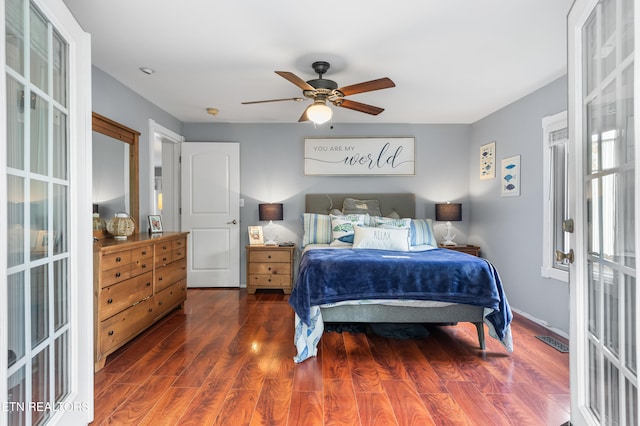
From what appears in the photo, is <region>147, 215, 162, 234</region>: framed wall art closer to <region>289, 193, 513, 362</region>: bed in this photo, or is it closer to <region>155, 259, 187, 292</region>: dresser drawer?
<region>155, 259, 187, 292</region>: dresser drawer

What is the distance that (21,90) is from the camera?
1.26 metres

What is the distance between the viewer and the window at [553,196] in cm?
326

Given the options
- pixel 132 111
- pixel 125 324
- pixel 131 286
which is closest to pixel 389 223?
pixel 131 286

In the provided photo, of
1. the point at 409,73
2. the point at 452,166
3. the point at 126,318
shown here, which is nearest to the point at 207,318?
the point at 126,318

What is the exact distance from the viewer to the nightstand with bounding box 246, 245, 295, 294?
448 centimetres

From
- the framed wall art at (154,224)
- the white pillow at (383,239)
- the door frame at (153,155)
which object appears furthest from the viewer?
the door frame at (153,155)

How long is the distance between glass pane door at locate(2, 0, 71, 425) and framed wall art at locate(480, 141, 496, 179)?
432 cm

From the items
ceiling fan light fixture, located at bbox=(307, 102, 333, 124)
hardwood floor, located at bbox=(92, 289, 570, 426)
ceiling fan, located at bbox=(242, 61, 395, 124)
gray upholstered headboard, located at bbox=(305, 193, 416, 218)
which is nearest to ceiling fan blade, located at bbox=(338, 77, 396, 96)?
ceiling fan, located at bbox=(242, 61, 395, 124)

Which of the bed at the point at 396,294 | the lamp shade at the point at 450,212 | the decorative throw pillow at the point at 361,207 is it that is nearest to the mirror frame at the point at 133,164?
the bed at the point at 396,294

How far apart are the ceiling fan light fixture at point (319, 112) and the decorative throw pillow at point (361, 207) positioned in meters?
1.83

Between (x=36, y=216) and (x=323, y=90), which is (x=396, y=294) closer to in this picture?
(x=323, y=90)

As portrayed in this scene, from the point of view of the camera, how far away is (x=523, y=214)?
3.69 metres

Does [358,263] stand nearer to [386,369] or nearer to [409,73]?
[386,369]

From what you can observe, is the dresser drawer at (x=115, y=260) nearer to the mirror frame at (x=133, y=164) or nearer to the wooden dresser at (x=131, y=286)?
the wooden dresser at (x=131, y=286)
